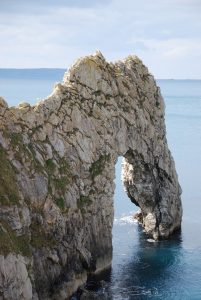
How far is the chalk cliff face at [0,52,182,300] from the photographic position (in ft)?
218

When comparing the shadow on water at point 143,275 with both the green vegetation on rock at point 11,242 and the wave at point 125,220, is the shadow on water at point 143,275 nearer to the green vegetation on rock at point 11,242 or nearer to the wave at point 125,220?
→ the wave at point 125,220

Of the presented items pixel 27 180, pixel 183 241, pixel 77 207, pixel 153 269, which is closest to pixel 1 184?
pixel 27 180

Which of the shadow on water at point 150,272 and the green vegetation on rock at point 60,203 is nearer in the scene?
the green vegetation on rock at point 60,203

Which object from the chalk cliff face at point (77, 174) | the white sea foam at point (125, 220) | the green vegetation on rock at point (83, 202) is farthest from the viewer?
the white sea foam at point (125, 220)

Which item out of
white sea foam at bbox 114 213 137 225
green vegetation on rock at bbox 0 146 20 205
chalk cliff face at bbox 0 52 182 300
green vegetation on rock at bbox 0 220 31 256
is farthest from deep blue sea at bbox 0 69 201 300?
green vegetation on rock at bbox 0 146 20 205

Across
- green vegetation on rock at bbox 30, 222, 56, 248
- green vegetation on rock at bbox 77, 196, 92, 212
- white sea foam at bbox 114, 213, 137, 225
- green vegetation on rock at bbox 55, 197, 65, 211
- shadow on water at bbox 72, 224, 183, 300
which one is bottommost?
shadow on water at bbox 72, 224, 183, 300

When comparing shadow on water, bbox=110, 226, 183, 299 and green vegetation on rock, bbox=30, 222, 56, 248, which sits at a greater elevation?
green vegetation on rock, bbox=30, 222, 56, 248

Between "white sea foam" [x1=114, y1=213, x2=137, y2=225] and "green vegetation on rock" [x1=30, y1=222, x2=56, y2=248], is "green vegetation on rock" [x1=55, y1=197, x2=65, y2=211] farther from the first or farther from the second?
"white sea foam" [x1=114, y1=213, x2=137, y2=225]

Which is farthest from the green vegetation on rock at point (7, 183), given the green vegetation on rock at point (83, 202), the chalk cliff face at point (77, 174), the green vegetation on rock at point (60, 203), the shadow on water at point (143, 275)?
the shadow on water at point (143, 275)

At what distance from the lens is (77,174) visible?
82.1 m

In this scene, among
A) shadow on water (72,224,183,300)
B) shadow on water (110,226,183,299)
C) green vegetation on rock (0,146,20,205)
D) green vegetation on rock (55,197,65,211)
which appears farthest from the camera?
shadow on water (110,226,183,299)

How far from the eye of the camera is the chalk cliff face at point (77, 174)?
6638cm

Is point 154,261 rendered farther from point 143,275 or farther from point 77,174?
point 77,174

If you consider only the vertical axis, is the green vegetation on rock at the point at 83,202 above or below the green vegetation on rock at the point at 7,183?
below
